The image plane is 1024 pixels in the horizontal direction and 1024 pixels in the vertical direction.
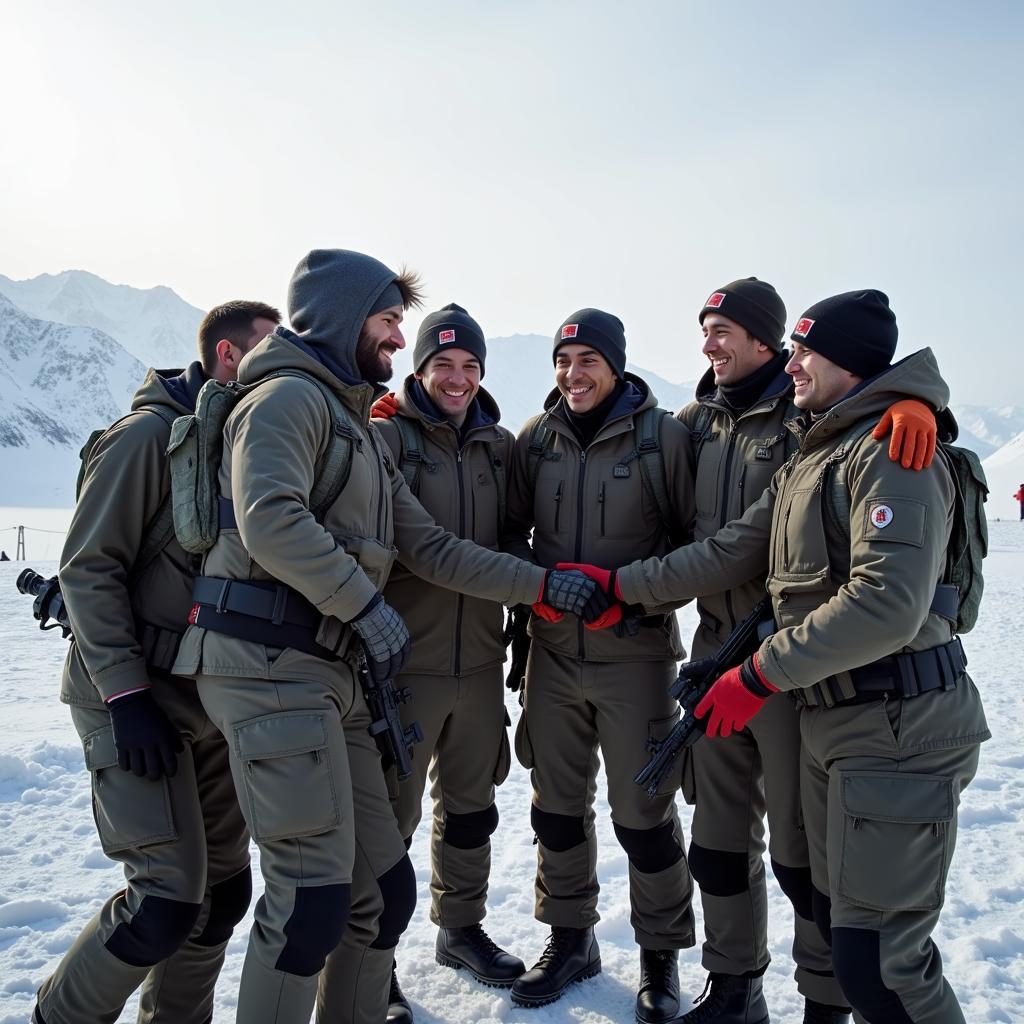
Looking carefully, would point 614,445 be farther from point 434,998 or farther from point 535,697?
point 434,998

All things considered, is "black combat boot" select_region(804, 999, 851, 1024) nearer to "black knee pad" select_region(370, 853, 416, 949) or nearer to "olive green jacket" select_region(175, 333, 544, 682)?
"black knee pad" select_region(370, 853, 416, 949)

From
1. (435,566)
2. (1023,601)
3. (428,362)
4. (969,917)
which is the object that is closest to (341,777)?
(435,566)

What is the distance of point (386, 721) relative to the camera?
3.27m

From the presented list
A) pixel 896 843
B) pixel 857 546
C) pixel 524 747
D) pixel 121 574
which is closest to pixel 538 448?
pixel 524 747

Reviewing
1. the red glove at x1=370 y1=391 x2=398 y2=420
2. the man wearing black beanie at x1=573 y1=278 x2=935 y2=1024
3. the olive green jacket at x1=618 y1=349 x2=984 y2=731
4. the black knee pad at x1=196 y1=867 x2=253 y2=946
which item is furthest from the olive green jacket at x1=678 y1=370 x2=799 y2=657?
the black knee pad at x1=196 y1=867 x2=253 y2=946

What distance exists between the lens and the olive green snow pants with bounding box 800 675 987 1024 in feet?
8.95

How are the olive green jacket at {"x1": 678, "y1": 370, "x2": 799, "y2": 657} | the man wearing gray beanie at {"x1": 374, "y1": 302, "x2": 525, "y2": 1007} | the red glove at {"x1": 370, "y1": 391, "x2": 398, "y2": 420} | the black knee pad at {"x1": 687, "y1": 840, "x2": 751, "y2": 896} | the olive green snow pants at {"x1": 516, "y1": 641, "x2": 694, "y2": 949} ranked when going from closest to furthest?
the black knee pad at {"x1": 687, "y1": 840, "x2": 751, "y2": 896} < the olive green jacket at {"x1": 678, "y1": 370, "x2": 799, "y2": 657} < the olive green snow pants at {"x1": 516, "y1": 641, "x2": 694, "y2": 949} < the man wearing gray beanie at {"x1": 374, "y1": 302, "x2": 525, "y2": 1007} < the red glove at {"x1": 370, "y1": 391, "x2": 398, "y2": 420}

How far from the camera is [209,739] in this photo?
333cm

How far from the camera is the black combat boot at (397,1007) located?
352 cm

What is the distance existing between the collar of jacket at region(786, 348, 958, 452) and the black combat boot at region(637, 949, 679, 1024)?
98.1 inches

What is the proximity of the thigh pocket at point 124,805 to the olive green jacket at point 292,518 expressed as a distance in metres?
0.44

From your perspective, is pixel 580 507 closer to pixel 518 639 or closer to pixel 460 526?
pixel 460 526

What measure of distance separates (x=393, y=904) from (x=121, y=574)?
1615 mm

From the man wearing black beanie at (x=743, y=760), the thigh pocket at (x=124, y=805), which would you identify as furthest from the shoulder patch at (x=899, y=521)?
the thigh pocket at (x=124, y=805)
